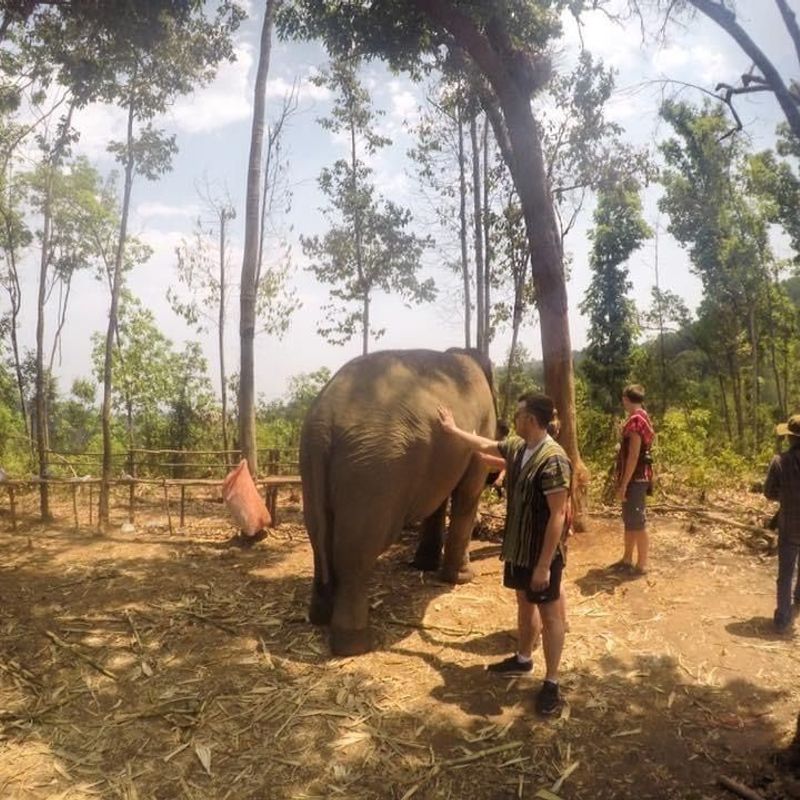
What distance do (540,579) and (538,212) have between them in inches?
206

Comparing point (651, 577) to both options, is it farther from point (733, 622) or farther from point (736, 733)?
point (736, 733)

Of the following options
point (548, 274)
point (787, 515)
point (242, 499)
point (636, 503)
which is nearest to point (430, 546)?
point (636, 503)

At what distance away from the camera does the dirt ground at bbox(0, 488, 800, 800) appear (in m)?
3.27

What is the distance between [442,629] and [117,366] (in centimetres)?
1986

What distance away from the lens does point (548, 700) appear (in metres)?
3.80

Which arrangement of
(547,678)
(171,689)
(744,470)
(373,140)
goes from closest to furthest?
(547,678) → (171,689) → (744,470) → (373,140)

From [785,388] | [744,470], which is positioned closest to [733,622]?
[744,470]

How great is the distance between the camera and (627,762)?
334 centimetres

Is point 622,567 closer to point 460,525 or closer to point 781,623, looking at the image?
point 781,623

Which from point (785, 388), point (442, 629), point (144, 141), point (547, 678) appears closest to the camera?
point (547, 678)

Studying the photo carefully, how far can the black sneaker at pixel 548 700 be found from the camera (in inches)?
149

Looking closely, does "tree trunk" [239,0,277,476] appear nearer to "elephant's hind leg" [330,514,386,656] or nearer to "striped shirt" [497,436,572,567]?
"elephant's hind leg" [330,514,386,656]

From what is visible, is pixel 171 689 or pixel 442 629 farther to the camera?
pixel 442 629

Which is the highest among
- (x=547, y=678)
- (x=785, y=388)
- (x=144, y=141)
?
(x=144, y=141)
